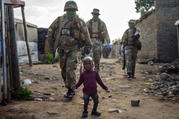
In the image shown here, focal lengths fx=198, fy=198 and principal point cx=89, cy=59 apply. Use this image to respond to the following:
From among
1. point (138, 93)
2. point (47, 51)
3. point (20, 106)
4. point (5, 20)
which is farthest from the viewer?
point (47, 51)

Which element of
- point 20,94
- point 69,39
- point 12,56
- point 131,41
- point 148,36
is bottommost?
point 20,94

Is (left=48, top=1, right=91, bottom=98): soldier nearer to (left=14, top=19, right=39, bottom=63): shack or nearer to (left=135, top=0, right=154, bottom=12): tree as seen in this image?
(left=14, top=19, right=39, bottom=63): shack

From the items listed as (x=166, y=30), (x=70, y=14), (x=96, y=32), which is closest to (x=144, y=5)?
(x=166, y=30)

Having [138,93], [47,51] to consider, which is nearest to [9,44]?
[138,93]

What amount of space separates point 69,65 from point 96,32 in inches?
134

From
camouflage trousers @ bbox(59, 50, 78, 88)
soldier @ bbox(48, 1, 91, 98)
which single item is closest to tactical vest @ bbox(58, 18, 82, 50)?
soldier @ bbox(48, 1, 91, 98)

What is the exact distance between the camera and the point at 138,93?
189 inches

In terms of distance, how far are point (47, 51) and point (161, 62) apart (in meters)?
7.88

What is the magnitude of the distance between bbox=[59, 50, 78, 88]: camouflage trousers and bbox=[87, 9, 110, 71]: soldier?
3080 millimetres

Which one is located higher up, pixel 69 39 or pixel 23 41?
pixel 23 41

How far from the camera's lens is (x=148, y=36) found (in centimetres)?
1297

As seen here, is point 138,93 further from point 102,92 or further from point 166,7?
point 166,7

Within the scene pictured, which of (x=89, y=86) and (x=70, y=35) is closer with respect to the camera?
(x=89, y=86)

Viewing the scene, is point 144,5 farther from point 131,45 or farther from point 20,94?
point 20,94
